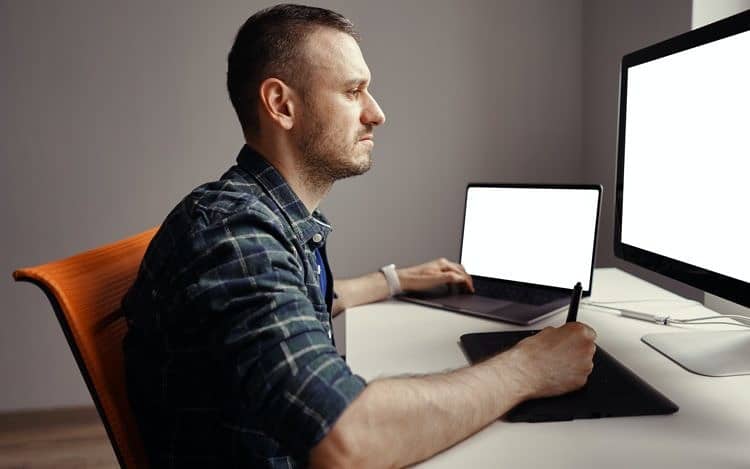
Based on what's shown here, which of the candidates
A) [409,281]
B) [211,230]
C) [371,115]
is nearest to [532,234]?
[409,281]

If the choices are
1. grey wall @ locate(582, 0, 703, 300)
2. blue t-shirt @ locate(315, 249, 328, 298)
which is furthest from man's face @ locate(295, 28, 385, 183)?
grey wall @ locate(582, 0, 703, 300)

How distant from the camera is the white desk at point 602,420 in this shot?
0.65m

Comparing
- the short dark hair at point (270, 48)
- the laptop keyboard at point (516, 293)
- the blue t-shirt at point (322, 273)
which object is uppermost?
the short dark hair at point (270, 48)

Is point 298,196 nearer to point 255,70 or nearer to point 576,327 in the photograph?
point 255,70

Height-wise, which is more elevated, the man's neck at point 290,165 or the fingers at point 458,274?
the man's neck at point 290,165

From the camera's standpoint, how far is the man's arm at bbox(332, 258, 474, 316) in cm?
134

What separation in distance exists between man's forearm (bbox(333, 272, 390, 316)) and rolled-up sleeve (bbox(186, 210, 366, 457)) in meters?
0.59

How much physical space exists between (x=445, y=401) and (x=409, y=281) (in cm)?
69

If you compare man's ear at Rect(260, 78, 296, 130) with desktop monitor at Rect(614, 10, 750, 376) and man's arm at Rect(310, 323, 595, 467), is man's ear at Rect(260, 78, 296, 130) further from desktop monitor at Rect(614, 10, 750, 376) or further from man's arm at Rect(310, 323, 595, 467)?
desktop monitor at Rect(614, 10, 750, 376)

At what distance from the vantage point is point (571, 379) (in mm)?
802

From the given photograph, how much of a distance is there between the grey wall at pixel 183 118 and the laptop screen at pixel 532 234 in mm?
941

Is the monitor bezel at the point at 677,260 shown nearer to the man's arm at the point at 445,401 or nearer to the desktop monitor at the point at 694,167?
the desktop monitor at the point at 694,167

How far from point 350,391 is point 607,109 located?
1.77m

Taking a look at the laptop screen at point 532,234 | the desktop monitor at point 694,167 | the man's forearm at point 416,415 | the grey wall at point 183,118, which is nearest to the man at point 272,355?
the man's forearm at point 416,415
